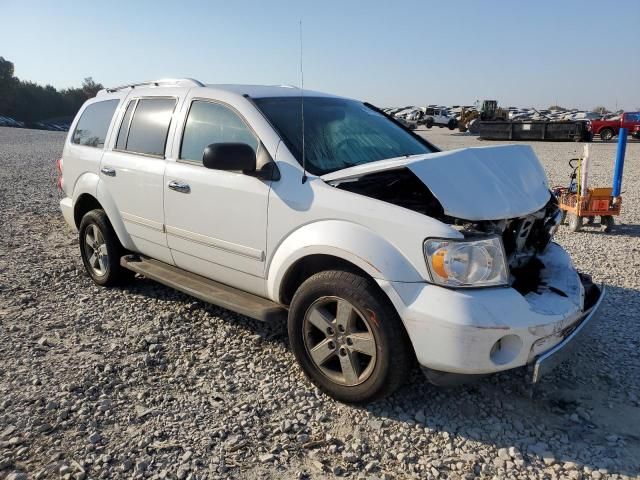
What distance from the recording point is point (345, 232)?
3.06 metres

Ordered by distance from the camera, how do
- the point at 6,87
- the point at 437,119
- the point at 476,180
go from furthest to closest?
the point at 6,87 → the point at 437,119 → the point at 476,180

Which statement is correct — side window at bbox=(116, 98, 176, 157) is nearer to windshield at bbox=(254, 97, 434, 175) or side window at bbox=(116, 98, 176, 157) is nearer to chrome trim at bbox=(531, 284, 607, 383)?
windshield at bbox=(254, 97, 434, 175)

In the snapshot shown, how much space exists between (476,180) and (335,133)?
1.25m

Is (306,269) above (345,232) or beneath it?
beneath

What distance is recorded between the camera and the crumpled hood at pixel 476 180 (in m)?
2.95

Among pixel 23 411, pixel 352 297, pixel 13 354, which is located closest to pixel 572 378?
pixel 352 297

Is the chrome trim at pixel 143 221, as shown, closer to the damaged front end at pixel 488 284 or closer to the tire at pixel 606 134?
the damaged front end at pixel 488 284

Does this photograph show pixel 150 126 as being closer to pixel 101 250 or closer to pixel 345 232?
pixel 101 250

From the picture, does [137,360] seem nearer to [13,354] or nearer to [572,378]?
[13,354]

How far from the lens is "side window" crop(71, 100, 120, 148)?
16.9ft

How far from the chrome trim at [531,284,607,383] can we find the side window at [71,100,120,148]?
432cm

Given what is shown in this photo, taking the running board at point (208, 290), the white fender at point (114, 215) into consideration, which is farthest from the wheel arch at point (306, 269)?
the white fender at point (114, 215)

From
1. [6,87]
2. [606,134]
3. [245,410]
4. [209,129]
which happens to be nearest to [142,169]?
[209,129]

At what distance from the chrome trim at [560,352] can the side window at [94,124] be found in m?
4.32
